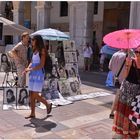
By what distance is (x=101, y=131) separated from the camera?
573 centimetres

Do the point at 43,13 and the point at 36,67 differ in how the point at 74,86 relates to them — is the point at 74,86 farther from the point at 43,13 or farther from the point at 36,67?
the point at 43,13

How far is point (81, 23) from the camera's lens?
16766mm

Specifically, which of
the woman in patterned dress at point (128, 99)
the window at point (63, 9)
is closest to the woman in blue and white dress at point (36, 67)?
the woman in patterned dress at point (128, 99)

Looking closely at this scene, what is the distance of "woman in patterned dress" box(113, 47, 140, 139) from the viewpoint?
13.8 ft

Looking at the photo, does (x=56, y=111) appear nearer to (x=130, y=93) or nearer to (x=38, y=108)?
(x=38, y=108)

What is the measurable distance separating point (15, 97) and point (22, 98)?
0.16 metres

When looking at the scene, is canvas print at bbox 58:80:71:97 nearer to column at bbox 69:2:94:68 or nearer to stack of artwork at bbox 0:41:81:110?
stack of artwork at bbox 0:41:81:110

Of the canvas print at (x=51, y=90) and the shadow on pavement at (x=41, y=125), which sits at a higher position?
the canvas print at (x=51, y=90)

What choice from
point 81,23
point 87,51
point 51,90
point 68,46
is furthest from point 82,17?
point 51,90

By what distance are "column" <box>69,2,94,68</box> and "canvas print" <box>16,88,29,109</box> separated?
380 inches

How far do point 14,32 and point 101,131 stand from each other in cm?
736

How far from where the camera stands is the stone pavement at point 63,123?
5.46m

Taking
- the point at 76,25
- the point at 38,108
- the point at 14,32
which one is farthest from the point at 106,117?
the point at 76,25

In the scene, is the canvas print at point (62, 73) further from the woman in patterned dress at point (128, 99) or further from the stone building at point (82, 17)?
the stone building at point (82, 17)
